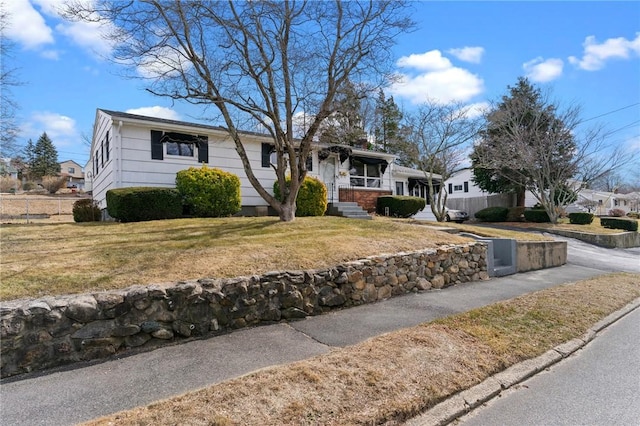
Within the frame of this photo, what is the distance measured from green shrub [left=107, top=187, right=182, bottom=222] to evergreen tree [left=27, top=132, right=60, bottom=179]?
50.6 metres

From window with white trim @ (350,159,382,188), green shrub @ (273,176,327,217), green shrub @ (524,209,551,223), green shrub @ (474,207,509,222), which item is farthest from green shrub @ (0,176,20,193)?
green shrub @ (524,209,551,223)

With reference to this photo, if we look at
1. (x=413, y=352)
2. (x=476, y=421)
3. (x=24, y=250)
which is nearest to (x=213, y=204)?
(x=24, y=250)

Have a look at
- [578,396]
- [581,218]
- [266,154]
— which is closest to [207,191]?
[266,154]

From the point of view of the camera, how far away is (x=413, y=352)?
4129 millimetres

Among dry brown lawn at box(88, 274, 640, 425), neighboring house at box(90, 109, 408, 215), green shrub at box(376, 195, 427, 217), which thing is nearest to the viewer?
dry brown lawn at box(88, 274, 640, 425)

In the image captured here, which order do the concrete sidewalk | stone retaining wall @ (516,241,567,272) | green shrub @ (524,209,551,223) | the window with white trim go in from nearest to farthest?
the concrete sidewalk < stone retaining wall @ (516,241,567,272) < the window with white trim < green shrub @ (524,209,551,223)

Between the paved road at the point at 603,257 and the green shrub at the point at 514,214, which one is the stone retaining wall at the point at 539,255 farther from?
the green shrub at the point at 514,214

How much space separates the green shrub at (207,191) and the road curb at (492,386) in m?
11.2

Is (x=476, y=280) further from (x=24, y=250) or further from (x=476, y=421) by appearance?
(x=24, y=250)

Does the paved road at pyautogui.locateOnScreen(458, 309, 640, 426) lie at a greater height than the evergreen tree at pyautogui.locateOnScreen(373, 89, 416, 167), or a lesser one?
lesser

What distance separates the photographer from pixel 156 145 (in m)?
14.0

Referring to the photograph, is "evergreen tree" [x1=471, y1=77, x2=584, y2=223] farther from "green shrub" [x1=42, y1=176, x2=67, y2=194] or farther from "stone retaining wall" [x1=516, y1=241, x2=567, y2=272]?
"green shrub" [x1=42, y1=176, x2=67, y2=194]

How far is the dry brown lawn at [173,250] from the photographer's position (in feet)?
16.4

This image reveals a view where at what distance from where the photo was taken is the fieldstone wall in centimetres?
376
